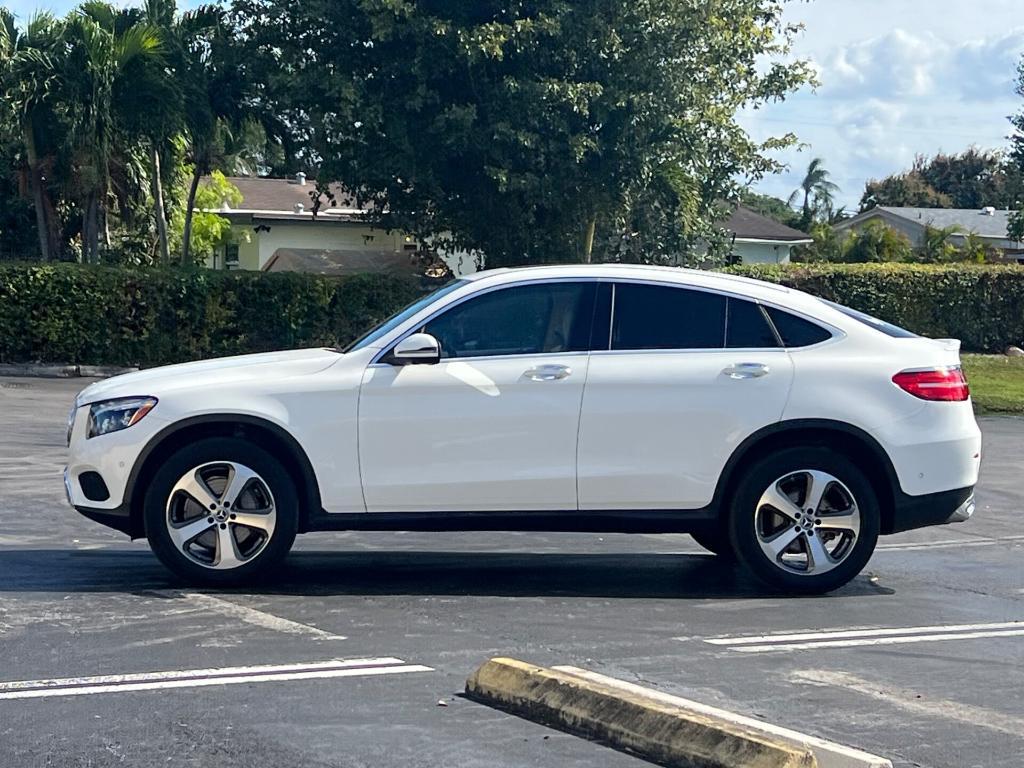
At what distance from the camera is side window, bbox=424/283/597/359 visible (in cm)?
777

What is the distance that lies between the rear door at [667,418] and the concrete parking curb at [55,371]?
17.6 m

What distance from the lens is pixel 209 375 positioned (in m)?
7.65

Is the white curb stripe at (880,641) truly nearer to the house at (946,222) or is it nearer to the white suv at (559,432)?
the white suv at (559,432)

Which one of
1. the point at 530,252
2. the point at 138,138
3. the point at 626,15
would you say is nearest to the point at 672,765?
the point at 626,15

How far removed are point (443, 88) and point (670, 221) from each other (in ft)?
19.3

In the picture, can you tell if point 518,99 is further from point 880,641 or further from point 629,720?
point 629,720

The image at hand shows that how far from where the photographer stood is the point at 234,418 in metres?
7.51

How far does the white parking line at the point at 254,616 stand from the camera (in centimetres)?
668

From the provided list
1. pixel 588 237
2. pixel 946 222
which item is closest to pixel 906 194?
pixel 946 222

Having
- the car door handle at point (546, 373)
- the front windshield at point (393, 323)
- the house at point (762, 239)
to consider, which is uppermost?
the house at point (762, 239)

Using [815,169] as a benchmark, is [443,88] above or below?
below

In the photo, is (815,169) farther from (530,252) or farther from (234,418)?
(234,418)

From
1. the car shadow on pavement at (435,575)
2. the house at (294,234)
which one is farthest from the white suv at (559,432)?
the house at (294,234)

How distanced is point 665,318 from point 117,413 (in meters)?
2.97
